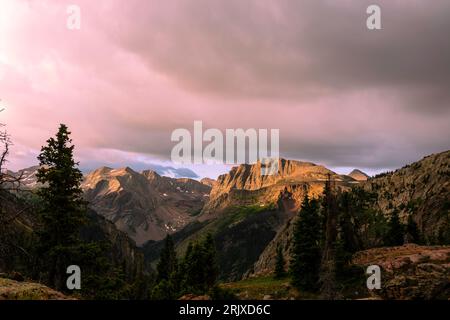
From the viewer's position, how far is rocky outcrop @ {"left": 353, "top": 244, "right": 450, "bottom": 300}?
28062 millimetres

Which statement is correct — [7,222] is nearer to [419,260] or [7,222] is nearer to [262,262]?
[419,260]

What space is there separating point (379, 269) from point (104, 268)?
81.4 ft

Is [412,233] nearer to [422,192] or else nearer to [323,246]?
[323,246]

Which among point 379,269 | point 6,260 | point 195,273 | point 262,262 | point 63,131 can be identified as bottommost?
point 262,262

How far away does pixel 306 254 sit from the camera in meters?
44.6

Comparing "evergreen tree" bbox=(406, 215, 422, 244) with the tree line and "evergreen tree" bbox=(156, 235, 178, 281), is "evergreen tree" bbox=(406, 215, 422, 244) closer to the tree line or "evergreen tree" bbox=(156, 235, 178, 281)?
the tree line

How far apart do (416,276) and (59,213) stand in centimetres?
3004

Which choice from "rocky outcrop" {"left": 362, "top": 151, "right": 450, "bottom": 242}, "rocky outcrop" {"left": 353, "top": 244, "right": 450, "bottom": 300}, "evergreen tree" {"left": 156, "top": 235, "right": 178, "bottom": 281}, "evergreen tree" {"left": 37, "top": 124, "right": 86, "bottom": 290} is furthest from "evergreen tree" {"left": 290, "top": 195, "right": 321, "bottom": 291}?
"rocky outcrop" {"left": 362, "top": 151, "right": 450, "bottom": 242}

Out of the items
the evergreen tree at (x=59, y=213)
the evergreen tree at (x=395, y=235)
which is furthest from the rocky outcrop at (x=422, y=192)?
the evergreen tree at (x=59, y=213)

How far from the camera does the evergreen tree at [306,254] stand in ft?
141

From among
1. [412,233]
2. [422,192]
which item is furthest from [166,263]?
[422,192]

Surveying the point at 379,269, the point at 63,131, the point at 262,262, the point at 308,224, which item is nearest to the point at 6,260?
the point at 63,131

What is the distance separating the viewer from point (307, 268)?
43.9 metres
